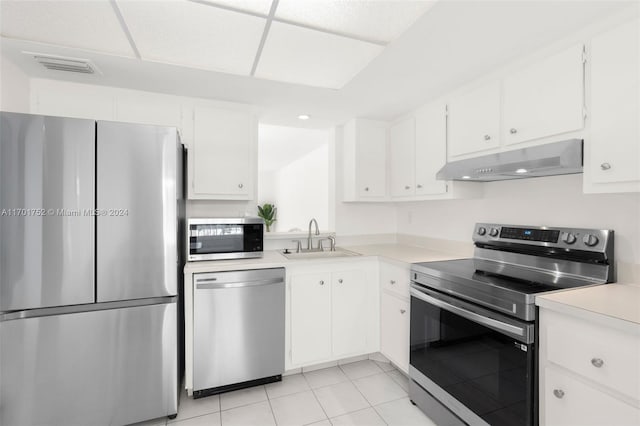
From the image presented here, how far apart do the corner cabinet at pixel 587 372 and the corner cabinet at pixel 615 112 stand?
2.19ft

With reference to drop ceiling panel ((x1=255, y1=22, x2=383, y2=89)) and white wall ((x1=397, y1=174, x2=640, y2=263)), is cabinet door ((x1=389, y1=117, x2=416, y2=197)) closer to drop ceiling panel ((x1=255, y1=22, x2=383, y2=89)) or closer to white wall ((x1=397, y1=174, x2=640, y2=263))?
white wall ((x1=397, y1=174, x2=640, y2=263))

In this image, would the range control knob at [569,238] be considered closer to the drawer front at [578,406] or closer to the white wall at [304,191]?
the drawer front at [578,406]

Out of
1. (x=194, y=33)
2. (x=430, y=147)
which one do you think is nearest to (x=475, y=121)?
(x=430, y=147)

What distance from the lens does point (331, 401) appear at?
210cm

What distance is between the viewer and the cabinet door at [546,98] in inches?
59.9

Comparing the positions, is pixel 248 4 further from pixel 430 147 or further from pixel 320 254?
pixel 320 254

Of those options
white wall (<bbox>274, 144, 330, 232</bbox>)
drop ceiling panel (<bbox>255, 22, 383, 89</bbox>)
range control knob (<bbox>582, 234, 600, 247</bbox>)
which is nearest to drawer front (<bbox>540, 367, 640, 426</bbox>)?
range control knob (<bbox>582, 234, 600, 247</bbox>)

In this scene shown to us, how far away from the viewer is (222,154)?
2525 mm

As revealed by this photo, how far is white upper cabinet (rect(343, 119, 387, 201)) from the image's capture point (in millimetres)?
2939

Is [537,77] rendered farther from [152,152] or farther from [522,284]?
[152,152]

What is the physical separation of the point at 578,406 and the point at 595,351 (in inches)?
9.5

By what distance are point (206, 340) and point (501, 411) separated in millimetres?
1757

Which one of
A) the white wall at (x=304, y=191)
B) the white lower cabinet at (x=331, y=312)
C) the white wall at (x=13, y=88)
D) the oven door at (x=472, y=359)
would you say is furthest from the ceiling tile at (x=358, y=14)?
the white wall at (x=304, y=191)

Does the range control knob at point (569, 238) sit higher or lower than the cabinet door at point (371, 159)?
lower
